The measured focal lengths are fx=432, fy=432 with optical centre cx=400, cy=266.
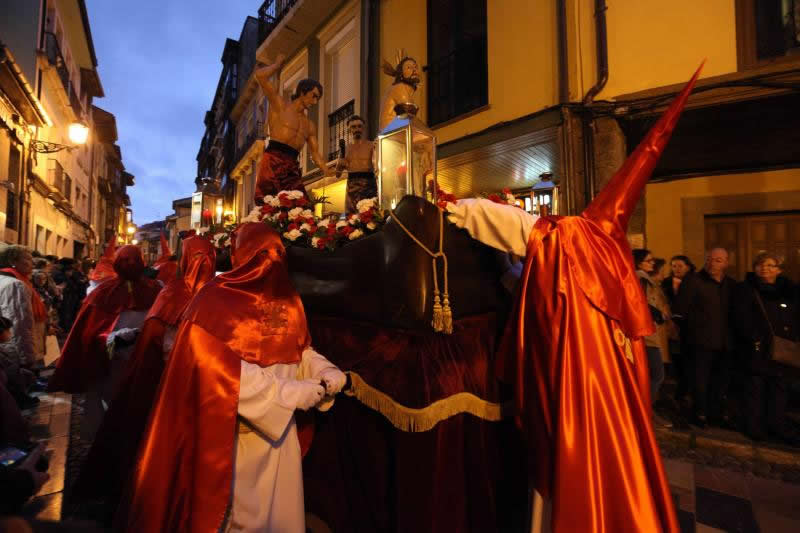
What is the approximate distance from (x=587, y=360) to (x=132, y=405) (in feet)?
11.2

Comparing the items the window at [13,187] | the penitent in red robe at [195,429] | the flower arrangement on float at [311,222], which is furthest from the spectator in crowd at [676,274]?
the window at [13,187]

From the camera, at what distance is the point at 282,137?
3.94 metres

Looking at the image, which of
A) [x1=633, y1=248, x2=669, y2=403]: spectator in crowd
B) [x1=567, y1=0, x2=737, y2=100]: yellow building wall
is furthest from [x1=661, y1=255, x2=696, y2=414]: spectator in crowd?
[x1=567, y1=0, x2=737, y2=100]: yellow building wall

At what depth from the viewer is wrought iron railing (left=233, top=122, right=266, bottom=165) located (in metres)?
15.9

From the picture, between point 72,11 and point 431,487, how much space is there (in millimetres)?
21085

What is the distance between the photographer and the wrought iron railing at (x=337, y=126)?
1068cm

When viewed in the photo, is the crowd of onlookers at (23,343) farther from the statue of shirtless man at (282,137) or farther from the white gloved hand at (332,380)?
the statue of shirtless man at (282,137)

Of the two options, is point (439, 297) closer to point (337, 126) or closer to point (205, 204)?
point (205, 204)

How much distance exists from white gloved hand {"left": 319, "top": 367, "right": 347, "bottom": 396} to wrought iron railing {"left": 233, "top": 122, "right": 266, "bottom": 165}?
13744mm

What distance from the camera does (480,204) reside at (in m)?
2.29

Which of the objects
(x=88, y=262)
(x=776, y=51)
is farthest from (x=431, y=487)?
(x=88, y=262)

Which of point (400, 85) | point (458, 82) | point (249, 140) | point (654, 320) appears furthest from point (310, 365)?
point (249, 140)

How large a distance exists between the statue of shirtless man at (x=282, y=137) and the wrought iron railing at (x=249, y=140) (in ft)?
37.6

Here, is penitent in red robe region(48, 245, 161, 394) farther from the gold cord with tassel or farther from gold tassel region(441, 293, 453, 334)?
gold tassel region(441, 293, 453, 334)
